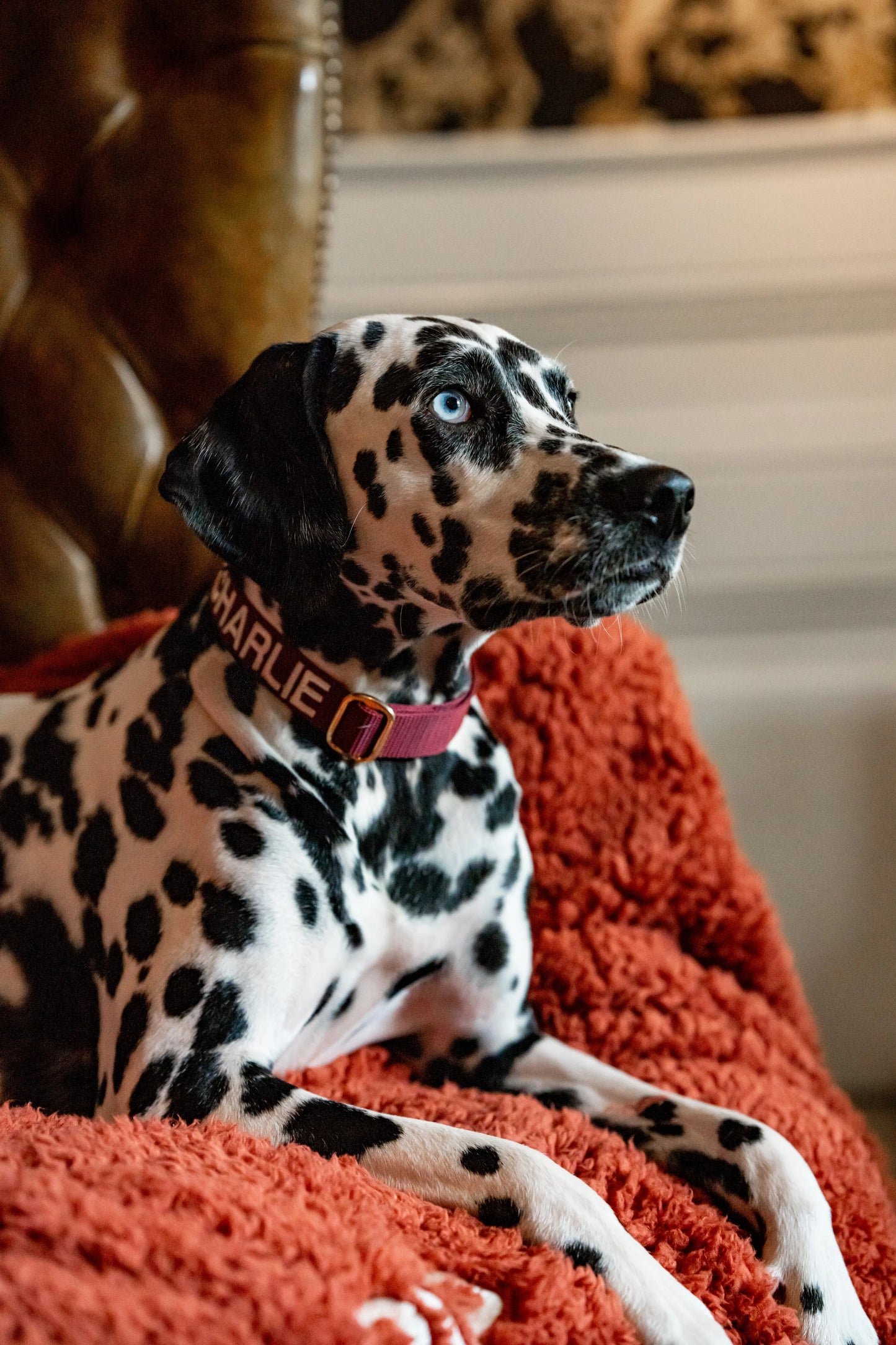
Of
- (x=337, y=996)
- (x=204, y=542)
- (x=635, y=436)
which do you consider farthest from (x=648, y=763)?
(x=635, y=436)

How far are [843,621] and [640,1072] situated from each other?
114cm

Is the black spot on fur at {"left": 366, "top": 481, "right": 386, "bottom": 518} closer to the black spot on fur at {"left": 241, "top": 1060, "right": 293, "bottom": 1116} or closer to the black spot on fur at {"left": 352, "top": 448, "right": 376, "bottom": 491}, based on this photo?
the black spot on fur at {"left": 352, "top": 448, "right": 376, "bottom": 491}

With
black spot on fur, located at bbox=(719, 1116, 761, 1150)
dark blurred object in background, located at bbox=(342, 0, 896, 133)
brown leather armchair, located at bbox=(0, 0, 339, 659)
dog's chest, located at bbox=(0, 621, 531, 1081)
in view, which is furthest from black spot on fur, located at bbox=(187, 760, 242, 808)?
dark blurred object in background, located at bbox=(342, 0, 896, 133)

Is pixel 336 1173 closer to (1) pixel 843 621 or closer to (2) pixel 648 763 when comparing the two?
(2) pixel 648 763

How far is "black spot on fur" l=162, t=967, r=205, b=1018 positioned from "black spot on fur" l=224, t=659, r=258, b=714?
0.79 ft

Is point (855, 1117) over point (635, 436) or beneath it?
beneath

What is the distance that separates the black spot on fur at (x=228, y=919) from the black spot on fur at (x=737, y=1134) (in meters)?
0.45

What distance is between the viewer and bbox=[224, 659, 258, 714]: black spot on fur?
109 centimetres

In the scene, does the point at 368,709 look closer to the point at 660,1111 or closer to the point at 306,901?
the point at 306,901

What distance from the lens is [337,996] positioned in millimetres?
1083

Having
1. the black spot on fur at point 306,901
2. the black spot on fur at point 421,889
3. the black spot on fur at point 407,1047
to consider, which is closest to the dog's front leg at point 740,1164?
the black spot on fur at point 407,1047

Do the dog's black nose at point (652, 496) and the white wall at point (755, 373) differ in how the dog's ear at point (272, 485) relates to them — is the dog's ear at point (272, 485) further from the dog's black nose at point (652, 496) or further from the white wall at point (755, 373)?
the white wall at point (755, 373)

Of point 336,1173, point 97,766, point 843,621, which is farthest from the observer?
point 843,621

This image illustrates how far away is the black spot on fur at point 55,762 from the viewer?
1.19 metres
